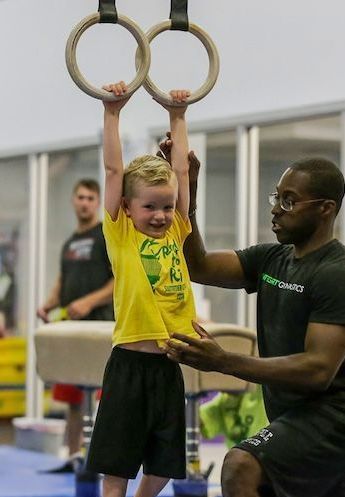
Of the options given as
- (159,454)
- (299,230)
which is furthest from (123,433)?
(299,230)

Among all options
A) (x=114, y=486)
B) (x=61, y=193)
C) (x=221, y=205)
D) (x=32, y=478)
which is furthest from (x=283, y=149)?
(x=114, y=486)

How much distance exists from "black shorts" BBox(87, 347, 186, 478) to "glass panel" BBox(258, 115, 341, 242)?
4158 mm

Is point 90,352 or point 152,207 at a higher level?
point 152,207

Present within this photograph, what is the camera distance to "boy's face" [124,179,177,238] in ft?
11.9

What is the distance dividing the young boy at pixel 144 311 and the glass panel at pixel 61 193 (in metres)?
6.28

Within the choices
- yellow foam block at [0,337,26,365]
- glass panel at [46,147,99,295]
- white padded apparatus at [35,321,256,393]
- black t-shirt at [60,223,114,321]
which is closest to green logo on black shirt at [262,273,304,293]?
white padded apparatus at [35,321,256,393]

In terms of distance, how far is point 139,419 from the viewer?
3.74 meters

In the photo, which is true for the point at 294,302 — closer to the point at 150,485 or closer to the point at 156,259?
the point at 156,259

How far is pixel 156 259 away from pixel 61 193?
6988mm

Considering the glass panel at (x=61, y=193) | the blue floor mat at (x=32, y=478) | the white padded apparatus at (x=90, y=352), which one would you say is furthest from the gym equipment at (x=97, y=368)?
the glass panel at (x=61, y=193)

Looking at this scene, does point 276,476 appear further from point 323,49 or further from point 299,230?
point 323,49

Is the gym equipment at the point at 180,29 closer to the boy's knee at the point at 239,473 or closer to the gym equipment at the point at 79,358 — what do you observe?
the boy's knee at the point at 239,473

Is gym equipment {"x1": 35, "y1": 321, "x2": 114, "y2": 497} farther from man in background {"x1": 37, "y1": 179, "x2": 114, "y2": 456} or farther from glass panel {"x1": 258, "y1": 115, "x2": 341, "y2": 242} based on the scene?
glass panel {"x1": 258, "y1": 115, "x2": 341, "y2": 242}

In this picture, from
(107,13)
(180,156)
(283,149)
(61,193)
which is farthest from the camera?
(61,193)
